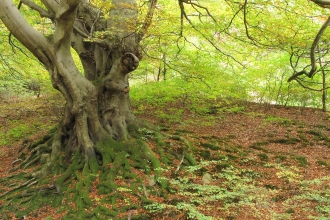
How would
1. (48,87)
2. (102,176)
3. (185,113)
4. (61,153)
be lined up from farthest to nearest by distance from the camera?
1. (185,113)
2. (48,87)
3. (61,153)
4. (102,176)

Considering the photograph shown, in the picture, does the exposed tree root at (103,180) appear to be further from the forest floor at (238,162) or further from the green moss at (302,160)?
the green moss at (302,160)

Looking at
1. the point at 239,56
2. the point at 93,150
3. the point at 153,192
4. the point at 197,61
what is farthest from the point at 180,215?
the point at 239,56

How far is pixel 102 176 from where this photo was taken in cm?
579

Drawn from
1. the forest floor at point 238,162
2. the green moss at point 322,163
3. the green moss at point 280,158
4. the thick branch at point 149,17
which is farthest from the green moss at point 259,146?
the thick branch at point 149,17

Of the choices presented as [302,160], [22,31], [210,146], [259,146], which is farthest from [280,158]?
[22,31]

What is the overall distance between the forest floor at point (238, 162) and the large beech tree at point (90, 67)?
4.52 ft

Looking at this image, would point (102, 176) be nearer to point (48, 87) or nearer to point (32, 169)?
point (32, 169)

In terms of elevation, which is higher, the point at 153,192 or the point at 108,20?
the point at 108,20

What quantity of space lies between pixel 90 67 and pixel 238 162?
477cm

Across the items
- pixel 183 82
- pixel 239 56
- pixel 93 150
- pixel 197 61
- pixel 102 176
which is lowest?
pixel 102 176

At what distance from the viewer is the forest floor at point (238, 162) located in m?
4.67

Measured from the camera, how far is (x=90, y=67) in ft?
24.4

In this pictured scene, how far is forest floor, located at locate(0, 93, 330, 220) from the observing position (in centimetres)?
467

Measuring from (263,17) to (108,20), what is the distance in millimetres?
4520
